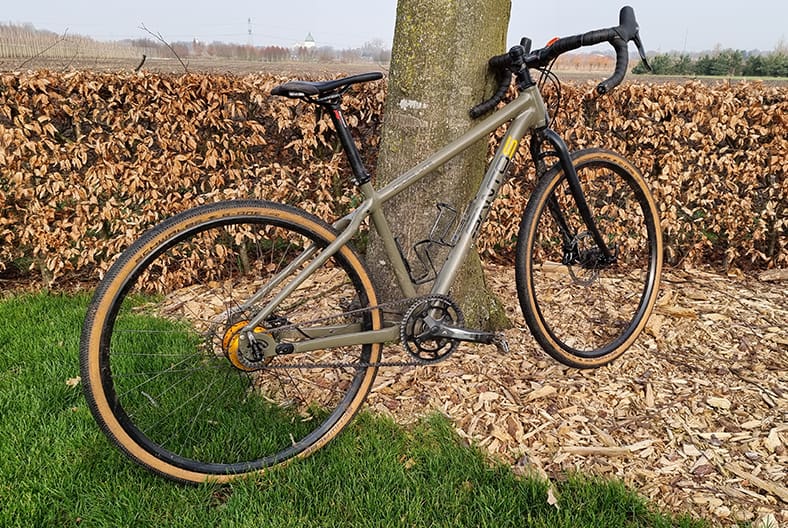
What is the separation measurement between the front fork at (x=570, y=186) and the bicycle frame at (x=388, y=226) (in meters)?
0.02

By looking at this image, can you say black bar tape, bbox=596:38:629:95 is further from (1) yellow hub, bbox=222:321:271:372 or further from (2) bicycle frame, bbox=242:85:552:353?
(1) yellow hub, bbox=222:321:271:372

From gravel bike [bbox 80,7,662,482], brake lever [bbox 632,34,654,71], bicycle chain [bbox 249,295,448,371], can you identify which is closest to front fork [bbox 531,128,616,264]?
gravel bike [bbox 80,7,662,482]

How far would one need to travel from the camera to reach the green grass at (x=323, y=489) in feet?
6.89

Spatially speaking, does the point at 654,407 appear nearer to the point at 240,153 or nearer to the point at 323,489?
the point at 323,489

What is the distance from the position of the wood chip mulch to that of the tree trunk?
0.62 m

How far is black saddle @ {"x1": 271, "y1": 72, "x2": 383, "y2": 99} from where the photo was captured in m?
2.12

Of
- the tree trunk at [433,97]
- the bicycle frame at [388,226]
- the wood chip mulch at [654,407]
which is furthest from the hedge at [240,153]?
the bicycle frame at [388,226]

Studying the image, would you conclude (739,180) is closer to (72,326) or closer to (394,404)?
(394,404)

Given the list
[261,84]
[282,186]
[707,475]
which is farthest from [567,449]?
[261,84]

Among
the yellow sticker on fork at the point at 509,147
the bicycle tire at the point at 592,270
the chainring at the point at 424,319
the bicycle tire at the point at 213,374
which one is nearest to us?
the bicycle tire at the point at 213,374

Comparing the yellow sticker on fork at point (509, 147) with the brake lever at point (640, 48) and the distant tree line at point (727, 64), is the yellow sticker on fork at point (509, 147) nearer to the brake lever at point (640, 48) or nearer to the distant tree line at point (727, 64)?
the brake lever at point (640, 48)

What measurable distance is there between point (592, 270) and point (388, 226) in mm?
1380

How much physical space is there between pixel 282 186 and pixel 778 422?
3.12 metres

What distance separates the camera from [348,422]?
2.51 metres
